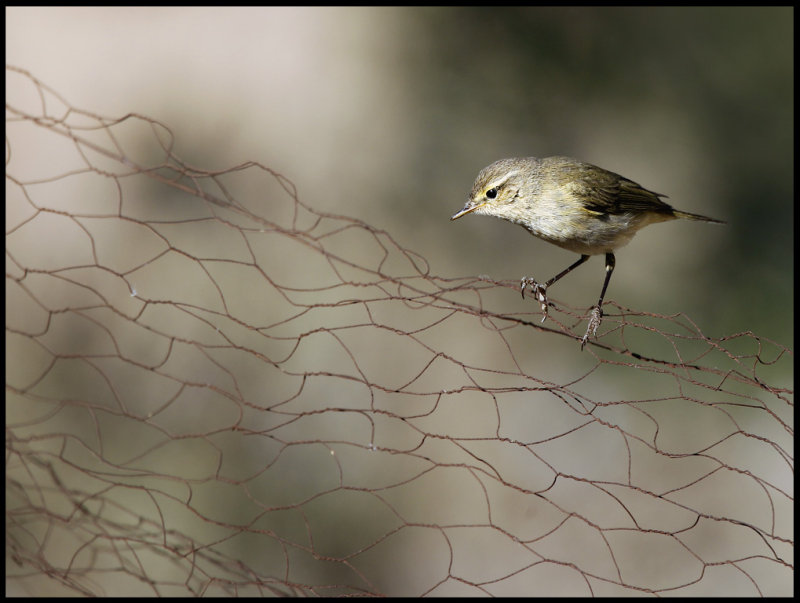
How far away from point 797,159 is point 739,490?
298 cm

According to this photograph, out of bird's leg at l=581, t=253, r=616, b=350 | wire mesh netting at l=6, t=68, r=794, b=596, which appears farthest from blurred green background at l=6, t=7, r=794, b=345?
bird's leg at l=581, t=253, r=616, b=350

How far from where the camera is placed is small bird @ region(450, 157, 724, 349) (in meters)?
2.80

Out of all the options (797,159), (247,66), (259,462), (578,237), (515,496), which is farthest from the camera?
(797,159)

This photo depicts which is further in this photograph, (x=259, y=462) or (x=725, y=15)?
(x=725, y=15)

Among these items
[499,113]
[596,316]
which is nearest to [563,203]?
[596,316]

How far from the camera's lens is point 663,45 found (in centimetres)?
639

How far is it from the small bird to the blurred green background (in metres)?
2.40

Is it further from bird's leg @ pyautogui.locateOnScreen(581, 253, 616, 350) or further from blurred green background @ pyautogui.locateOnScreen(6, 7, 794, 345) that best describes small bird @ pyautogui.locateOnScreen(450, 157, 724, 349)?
blurred green background @ pyautogui.locateOnScreen(6, 7, 794, 345)

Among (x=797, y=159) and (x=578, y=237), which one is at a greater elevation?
(x=797, y=159)

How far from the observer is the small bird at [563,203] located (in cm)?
280

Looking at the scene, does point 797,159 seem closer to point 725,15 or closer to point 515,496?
point 725,15

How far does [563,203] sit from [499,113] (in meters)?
3.34

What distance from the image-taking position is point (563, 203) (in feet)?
9.23

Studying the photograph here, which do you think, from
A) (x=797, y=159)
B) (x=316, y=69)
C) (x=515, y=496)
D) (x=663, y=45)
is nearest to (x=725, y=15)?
(x=663, y=45)
